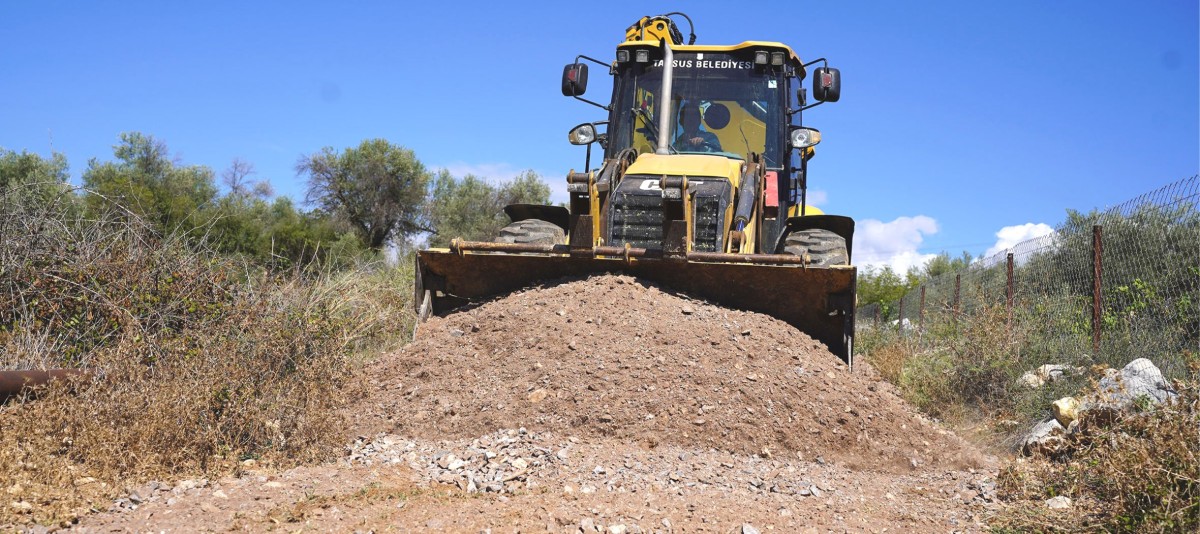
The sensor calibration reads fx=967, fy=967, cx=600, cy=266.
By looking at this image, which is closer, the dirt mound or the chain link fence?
the dirt mound

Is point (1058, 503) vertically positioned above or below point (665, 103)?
below

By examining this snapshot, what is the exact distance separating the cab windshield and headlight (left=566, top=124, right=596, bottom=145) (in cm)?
45

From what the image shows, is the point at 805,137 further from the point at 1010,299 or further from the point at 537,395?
the point at 537,395

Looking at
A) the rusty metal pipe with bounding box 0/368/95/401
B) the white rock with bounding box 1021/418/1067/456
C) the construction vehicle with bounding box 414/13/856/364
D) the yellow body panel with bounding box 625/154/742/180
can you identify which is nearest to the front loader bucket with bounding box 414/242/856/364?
the construction vehicle with bounding box 414/13/856/364

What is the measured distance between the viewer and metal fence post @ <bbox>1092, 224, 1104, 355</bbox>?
24.9 feet

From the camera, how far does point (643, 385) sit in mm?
5637

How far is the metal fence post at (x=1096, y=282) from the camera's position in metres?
7.58

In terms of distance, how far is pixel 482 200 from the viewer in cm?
2639

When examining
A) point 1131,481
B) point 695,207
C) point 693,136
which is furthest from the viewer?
point 693,136

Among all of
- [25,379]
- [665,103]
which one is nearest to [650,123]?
[665,103]

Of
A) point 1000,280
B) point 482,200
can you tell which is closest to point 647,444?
point 1000,280

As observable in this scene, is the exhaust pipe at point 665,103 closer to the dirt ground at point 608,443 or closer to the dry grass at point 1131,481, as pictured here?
the dirt ground at point 608,443

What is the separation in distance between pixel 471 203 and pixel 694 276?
19624 millimetres

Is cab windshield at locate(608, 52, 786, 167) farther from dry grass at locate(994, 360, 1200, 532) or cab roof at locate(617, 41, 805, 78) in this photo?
dry grass at locate(994, 360, 1200, 532)
